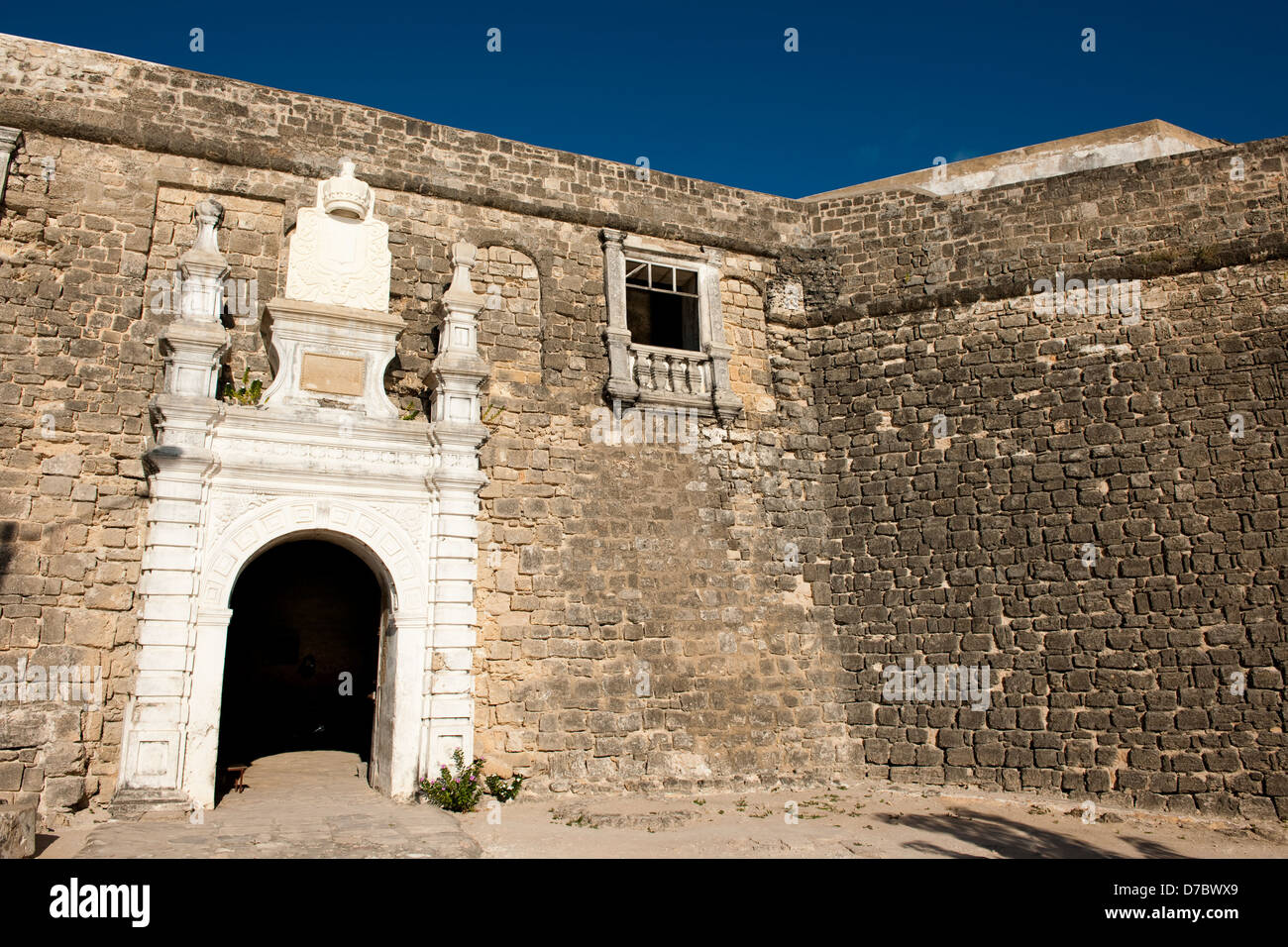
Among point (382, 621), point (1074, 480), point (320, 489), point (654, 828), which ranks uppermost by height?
point (1074, 480)

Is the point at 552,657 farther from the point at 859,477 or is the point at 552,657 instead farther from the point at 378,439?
the point at 859,477

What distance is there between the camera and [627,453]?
10.9 metres

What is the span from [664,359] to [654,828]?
5325mm

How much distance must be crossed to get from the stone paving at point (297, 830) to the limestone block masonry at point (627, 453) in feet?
1.39

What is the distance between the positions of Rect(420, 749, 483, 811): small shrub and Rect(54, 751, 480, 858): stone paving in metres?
0.15

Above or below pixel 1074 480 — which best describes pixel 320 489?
below

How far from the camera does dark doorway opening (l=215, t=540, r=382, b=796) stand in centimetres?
1112

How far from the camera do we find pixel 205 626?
8.25 metres

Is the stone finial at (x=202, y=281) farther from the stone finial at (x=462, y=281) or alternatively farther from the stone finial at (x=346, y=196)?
the stone finial at (x=462, y=281)

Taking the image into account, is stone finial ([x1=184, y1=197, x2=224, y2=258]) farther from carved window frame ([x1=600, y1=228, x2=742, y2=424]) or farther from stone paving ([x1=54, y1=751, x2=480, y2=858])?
stone paving ([x1=54, y1=751, x2=480, y2=858])

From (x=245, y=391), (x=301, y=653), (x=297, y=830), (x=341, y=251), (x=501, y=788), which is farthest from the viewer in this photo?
(x=301, y=653)

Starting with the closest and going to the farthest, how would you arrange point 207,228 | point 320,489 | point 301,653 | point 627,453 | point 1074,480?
1. point 320,489
2. point 207,228
3. point 1074,480
4. point 627,453
5. point 301,653

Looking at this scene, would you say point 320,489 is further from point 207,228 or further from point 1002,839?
point 1002,839

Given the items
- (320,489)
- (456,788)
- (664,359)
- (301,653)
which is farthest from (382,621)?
(664,359)
